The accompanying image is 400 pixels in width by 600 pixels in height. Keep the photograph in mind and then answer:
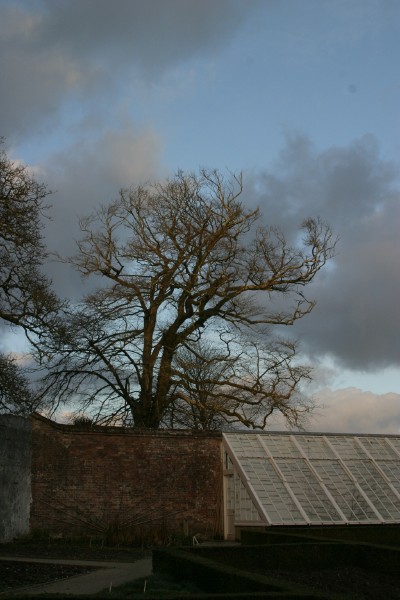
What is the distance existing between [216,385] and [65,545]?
9355 mm

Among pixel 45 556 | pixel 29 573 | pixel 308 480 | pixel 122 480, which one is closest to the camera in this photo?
pixel 29 573

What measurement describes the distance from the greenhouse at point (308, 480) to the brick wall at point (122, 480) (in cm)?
69

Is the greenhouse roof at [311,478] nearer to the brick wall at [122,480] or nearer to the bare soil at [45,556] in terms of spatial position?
the brick wall at [122,480]

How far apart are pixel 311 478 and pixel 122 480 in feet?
16.1

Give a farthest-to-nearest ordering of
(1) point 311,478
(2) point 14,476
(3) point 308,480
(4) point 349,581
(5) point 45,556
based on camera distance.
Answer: (1) point 311,478
(3) point 308,480
(2) point 14,476
(5) point 45,556
(4) point 349,581

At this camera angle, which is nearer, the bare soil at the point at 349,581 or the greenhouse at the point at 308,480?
the bare soil at the point at 349,581

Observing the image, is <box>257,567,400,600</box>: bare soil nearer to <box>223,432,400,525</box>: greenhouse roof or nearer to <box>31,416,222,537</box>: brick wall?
<box>223,432,400,525</box>: greenhouse roof

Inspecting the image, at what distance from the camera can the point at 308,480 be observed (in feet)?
61.5

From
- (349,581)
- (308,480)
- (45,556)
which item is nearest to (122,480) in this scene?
(308,480)

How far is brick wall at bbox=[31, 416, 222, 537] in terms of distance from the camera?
19.0 meters

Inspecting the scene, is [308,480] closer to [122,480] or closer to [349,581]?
[122,480]

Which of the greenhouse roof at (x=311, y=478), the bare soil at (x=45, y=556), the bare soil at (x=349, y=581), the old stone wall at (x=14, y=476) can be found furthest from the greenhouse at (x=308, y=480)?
the bare soil at (x=349, y=581)

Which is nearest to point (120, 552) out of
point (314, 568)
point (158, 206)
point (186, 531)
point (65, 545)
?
point (65, 545)

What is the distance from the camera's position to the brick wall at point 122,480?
19.0m
